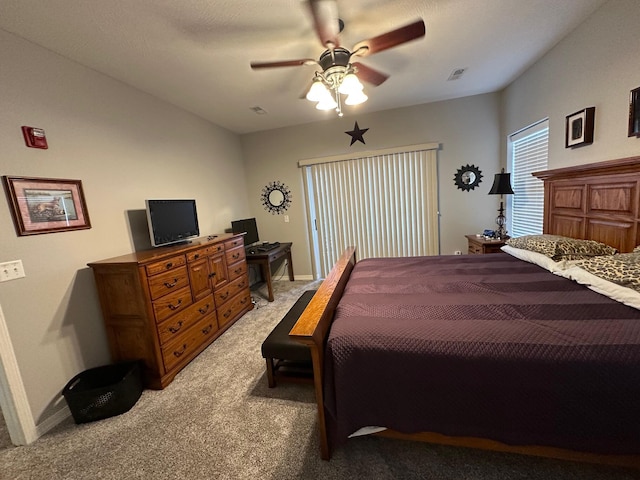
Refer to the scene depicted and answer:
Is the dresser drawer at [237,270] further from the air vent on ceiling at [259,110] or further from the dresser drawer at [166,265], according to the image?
the air vent on ceiling at [259,110]

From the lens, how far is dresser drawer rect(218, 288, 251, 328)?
9.52 feet

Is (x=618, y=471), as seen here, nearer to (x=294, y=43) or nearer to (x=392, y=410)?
(x=392, y=410)

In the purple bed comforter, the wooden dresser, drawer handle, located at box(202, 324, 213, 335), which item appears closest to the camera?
the purple bed comforter

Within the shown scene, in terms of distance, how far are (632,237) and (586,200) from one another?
0.49m

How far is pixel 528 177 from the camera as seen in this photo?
3.18m

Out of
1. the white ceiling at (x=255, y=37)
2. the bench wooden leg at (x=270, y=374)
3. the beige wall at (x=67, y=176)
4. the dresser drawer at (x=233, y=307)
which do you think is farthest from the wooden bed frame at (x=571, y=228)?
the beige wall at (x=67, y=176)

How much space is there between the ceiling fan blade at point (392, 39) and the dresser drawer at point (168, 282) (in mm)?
2220

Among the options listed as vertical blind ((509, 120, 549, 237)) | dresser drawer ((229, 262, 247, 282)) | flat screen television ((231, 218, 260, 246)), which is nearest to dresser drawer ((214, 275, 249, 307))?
dresser drawer ((229, 262, 247, 282))

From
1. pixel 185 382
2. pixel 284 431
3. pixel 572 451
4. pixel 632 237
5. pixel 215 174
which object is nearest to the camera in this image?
pixel 572 451

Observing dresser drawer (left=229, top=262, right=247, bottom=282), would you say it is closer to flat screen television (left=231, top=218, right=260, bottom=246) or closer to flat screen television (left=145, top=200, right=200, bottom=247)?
flat screen television (left=145, top=200, right=200, bottom=247)

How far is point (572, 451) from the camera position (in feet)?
3.68

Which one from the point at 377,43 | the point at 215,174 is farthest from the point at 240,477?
the point at 215,174

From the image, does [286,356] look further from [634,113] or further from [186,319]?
[634,113]

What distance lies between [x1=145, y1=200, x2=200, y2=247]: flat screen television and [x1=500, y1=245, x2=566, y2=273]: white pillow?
3.36 m
